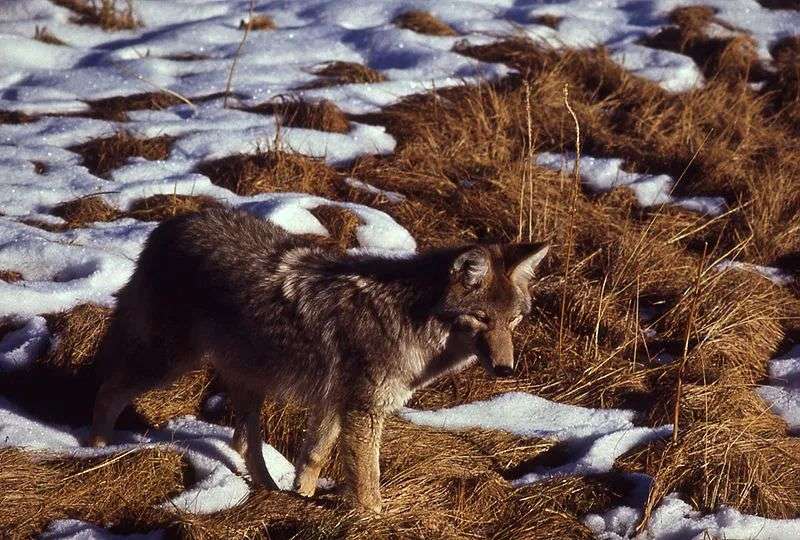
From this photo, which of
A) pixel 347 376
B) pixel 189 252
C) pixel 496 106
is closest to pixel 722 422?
pixel 347 376

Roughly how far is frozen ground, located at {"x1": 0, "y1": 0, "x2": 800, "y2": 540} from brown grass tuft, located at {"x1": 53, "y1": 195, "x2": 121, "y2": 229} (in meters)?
0.09

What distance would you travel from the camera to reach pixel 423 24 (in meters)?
11.0

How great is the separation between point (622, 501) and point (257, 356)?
1994 mm

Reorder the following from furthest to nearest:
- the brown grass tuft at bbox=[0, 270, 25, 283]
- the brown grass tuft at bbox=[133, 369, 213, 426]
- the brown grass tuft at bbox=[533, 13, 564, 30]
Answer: the brown grass tuft at bbox=[533, 13, 564, 30]
the brown grass tuft at bbox=[0, 270, 25, 283]
the brown grass tuft at bbox=[133, 369, 213, 426]

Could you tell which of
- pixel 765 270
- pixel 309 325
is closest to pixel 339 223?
pixel 309 325

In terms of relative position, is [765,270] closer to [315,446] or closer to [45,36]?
[315,446]

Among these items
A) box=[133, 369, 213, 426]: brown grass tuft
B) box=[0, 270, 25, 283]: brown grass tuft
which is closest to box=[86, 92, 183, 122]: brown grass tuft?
box=[0, 270, 25, 283]: brown grass tuft

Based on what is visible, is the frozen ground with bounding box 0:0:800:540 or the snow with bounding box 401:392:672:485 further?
the snow with bounding box 401:392:672:485

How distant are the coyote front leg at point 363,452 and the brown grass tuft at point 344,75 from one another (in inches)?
211

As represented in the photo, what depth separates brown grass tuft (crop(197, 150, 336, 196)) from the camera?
7.65 metres

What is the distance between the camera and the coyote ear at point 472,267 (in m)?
4.61

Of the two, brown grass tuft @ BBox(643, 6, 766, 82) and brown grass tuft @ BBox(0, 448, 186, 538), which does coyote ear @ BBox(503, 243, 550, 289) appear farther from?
brown grass tuft @ BBox(643, 6, 766, 82)

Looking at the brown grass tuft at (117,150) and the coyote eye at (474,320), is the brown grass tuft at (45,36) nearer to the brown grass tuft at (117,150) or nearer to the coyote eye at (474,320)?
the brown grass tuft at (117,150)

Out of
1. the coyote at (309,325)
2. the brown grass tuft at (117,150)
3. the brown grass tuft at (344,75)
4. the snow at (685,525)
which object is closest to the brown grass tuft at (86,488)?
the coyote at (309,325)
